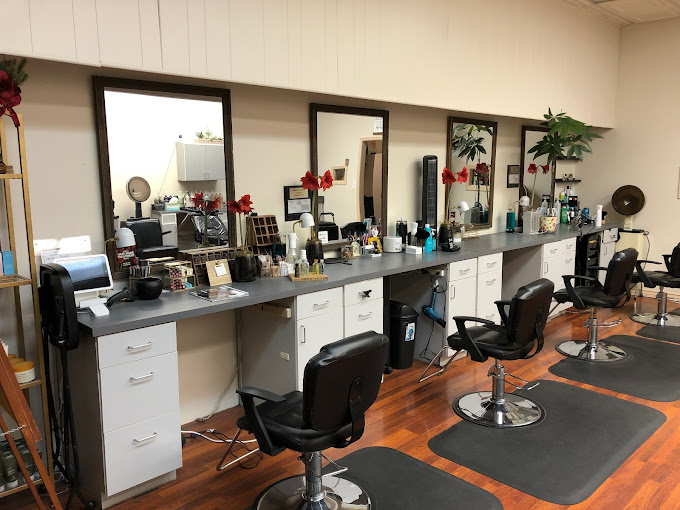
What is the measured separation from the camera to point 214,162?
3.36 metres

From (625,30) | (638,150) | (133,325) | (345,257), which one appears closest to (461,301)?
(345,257)

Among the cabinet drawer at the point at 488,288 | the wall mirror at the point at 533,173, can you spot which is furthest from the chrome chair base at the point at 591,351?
the wall mirror at the point at 533,173

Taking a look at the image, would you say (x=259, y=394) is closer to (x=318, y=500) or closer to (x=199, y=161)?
(x=318, y=500)

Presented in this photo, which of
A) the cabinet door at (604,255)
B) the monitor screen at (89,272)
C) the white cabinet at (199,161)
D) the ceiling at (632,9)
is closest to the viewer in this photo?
the monitor screen at (89,272)

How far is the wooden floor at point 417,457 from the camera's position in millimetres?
2619

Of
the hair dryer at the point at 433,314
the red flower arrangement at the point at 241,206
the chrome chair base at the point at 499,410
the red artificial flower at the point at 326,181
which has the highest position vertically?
the red artificial flower at the point at 326,181

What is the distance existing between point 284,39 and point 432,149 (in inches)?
83.8

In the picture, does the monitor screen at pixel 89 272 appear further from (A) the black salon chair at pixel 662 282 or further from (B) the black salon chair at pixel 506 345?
(A) the black salon chair at pixel 662 282

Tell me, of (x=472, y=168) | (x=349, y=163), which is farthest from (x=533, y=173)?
(x=349, y=163)

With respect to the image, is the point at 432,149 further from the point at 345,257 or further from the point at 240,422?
the point at 240,422

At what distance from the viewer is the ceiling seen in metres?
5.75

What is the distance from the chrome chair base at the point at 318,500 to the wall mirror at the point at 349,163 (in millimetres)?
1837

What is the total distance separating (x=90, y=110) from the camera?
2871 mm

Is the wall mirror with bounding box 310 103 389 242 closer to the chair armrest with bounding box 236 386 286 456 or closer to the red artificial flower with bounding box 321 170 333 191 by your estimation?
the red artificial flower with bounding box 321 170 333 191
